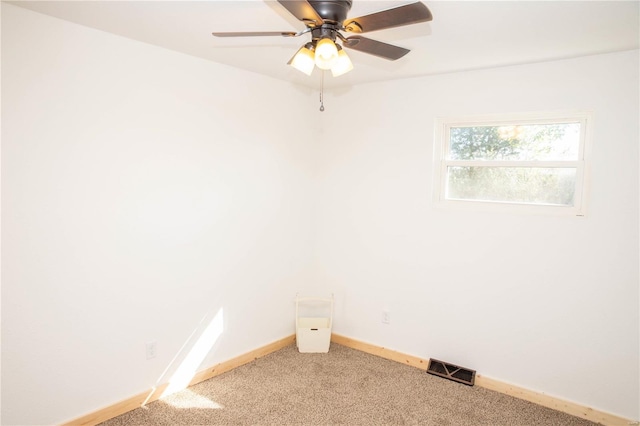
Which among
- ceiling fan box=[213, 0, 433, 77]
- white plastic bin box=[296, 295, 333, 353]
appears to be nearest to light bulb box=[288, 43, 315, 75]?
ceiling fan box=[213, 0, 433, 77]

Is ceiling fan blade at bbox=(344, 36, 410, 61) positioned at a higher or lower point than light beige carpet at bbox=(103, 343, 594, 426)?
higher

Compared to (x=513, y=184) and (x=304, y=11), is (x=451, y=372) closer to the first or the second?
(x=513, y=184)

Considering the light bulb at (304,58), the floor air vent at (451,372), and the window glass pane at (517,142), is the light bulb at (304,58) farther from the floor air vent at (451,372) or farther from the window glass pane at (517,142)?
the floor air vent at (451,372)

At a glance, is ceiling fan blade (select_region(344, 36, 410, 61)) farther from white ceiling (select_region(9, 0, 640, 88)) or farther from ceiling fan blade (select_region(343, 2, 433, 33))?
white ceiling (select_region(9, 0, 640, 88))

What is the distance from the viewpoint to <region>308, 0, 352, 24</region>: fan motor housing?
1641 mm

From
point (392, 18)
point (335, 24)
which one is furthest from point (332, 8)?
point (392, 18)

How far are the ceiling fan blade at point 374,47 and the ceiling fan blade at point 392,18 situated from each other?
0.22ft

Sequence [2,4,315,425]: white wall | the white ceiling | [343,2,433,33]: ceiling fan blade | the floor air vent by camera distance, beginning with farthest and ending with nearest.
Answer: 1. the floor air vent
2. [2,4,315,425]: white wall
3. the white ceiling
4. [343,2,433,33]: ceiling fan blade

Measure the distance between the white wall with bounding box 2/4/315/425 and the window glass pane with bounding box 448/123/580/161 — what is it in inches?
61.7

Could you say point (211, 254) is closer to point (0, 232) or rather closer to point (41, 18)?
point (0, 232)

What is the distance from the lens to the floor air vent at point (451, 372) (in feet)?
10.3

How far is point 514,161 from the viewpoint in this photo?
9.95 feet

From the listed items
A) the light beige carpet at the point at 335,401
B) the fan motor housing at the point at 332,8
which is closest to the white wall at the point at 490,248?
the light beige carpet at the point at 335,401

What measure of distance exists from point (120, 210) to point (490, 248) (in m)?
2.65
